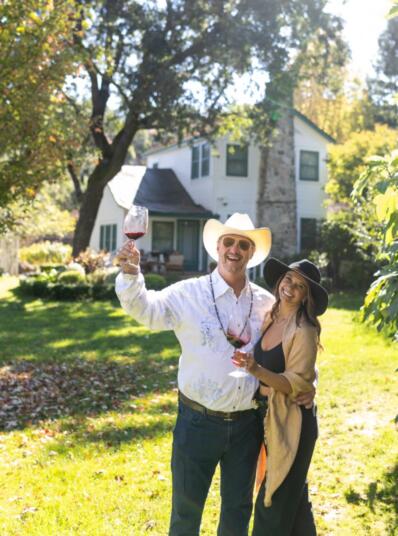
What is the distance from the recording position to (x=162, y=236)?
27.3m

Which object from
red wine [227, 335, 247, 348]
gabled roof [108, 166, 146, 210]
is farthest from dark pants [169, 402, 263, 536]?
gabled roof [108, 166, 146, 210]

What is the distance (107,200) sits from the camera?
29.4 metres

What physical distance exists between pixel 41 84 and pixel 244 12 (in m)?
11.9

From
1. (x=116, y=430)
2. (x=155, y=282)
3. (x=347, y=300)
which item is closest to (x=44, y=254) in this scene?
(x=155, y=282)

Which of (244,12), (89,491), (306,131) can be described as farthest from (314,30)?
(89,491)

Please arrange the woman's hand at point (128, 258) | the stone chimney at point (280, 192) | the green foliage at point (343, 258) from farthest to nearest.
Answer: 1. the stone chimney at point (280, 192)
2. the green foliage at point (343, 258)
3. the woman's hand at point (128, 258)

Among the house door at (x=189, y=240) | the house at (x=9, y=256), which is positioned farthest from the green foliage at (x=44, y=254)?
the house door at (x=189, y=240)

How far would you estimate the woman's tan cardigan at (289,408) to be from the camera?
311 cm

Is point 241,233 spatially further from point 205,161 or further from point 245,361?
point 205,161

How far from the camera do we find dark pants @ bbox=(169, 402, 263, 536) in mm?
3230

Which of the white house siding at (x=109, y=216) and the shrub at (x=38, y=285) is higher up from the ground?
the white house siding at (x=109, y=216)

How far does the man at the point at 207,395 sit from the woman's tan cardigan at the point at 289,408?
0.39 feet

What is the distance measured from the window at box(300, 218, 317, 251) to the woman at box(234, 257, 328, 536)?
2348 centimetres

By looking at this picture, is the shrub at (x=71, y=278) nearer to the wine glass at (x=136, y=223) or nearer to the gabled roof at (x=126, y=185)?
the gabled roof at (x=126, y=185)
